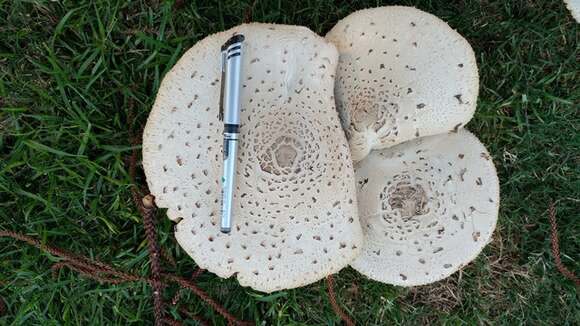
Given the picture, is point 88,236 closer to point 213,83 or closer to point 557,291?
point 213,83

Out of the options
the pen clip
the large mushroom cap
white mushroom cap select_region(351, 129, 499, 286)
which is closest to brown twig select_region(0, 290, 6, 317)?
the pen clip

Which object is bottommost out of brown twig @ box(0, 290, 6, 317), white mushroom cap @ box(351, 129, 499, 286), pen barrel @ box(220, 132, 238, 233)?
brown twig @ box(0, 290, 6, 317)

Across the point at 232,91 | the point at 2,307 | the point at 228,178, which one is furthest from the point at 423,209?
the point at 2,307

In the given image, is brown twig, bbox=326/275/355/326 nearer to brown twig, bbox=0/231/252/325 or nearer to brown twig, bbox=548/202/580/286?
brown twig, bbox=0/231/252/325

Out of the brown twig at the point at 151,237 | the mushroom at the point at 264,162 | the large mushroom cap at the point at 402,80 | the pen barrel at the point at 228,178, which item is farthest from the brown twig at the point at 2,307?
the large mushroom cap at the point at 402,80

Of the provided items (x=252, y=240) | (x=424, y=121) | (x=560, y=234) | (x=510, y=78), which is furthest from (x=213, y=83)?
(x=560, y=234)

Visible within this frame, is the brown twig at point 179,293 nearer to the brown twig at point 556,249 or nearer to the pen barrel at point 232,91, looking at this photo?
the pen barrel at point 232,91
